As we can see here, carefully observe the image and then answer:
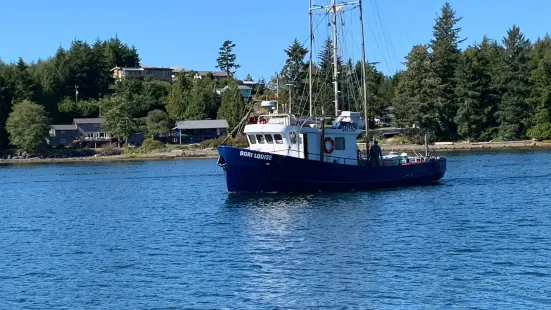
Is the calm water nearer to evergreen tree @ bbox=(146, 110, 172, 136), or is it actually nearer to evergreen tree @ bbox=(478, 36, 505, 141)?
evergreen tree @ bbox=(478, 36, 505, 141)

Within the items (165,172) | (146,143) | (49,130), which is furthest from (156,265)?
(49,130)

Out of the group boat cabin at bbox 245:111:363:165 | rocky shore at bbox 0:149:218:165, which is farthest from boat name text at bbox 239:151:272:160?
rocky shore at bbox 0:149:218:165

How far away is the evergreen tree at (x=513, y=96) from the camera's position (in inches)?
4980

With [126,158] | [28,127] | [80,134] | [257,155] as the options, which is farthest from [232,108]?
[257,155]

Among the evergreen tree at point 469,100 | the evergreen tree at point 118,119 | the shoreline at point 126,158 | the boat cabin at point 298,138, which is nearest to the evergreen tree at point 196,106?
the evergreen tree at point 118,119

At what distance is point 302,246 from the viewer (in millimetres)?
32469

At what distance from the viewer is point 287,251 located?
3145cm

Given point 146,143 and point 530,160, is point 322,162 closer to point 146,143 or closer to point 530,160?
point 530,160

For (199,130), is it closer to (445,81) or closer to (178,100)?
(178,100)

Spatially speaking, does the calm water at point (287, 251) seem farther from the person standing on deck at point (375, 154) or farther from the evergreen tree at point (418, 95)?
the evergreen tree at point (418, 95)

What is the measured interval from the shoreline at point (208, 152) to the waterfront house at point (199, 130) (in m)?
12.5

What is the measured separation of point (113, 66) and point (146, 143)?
53.7 meters

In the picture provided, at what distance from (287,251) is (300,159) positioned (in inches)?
736

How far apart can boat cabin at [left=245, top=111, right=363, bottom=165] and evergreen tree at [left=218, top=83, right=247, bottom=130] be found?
295 feet
